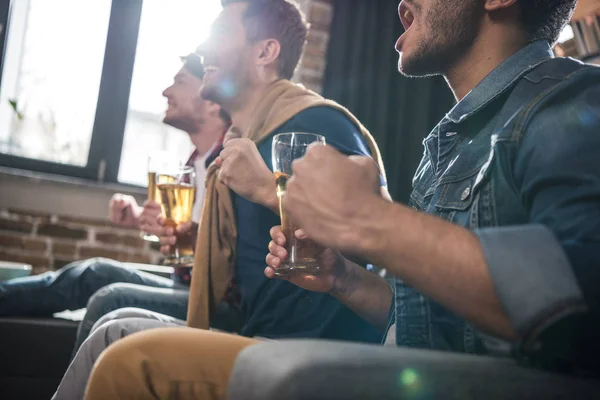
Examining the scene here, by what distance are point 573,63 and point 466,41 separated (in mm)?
296

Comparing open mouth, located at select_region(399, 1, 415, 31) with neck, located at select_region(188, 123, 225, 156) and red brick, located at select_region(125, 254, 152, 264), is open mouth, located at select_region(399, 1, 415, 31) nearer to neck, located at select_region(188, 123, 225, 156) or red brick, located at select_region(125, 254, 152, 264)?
neck, located at select_region(188, 123, 225, 156)

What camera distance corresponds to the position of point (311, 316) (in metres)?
1.50

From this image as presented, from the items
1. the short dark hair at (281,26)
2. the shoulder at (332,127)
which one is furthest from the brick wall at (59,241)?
the shoulder at (332,127)

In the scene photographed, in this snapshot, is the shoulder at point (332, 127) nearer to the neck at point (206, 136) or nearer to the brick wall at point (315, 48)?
the neck at point (206, 136)

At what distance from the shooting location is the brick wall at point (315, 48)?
367cm

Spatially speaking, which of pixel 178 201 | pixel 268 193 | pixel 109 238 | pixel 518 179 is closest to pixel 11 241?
pixel 109 238

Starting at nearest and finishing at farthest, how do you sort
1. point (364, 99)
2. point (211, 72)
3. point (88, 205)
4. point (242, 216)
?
point (242, 216) < point (211, 72) < point (88, 205) < point (364, 99)

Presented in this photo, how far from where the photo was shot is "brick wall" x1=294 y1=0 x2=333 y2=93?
367cm

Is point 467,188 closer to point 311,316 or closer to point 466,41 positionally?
point 466,41

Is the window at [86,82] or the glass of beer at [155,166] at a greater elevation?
the window at [86,82]

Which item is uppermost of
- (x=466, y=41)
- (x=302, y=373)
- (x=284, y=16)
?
(x=284, y=16)

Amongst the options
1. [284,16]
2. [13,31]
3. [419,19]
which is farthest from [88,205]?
[419,19]

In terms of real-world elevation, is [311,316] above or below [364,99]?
below

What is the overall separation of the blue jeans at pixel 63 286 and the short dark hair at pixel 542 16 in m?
1.64
